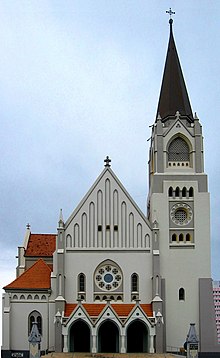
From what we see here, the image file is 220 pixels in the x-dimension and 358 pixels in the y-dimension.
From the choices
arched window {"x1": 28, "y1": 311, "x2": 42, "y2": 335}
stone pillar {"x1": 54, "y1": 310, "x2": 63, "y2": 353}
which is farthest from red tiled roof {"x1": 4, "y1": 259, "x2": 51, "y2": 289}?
stone pillar {"x1": 54, "y1": 310, "x2": 63, "y2": 353}

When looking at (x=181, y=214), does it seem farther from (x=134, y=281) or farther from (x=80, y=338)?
(x=80, y=338)

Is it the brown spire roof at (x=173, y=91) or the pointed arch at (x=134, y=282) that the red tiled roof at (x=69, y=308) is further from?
the brown spire roof at (x=173, y=91)

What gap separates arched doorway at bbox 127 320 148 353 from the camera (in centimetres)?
5769

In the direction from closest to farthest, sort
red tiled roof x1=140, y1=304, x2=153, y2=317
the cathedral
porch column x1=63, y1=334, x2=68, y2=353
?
1. porch column x1=63, y1=334, x2=68, y2=353
2. red tiled roof x1=140, y1=304, x2=153, y2=317
3. the cathedral

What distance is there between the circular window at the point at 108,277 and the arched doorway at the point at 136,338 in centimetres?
370

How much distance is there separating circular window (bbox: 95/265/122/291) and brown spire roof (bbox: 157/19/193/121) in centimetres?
1479

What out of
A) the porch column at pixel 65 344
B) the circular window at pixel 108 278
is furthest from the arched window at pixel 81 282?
the porch column at pixel 65 344

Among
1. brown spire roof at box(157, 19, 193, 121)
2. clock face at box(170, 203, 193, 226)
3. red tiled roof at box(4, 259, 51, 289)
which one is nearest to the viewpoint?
red tiled roof at box(4, 259, 51, 289)

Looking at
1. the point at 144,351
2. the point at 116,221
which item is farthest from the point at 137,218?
the point at 144,351

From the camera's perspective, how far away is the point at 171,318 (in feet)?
192

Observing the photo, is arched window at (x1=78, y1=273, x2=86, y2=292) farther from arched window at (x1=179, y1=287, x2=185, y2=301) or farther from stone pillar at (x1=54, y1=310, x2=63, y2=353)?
arched window at (x1=179, y1=287, x2=185, y2=301)

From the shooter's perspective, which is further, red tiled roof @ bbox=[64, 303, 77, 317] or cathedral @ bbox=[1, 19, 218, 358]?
cathedral @ bbox=[1, 19, 218, 358]

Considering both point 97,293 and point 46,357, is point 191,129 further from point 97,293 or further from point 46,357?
point 46,357

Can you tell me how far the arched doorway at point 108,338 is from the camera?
57562mm
